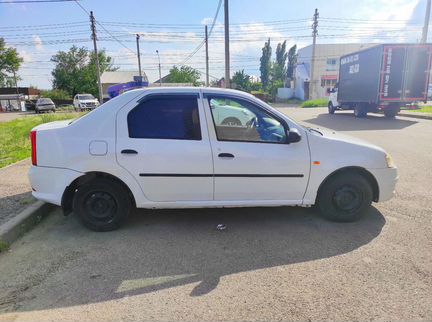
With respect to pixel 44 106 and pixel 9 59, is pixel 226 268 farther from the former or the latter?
pixel 9 59

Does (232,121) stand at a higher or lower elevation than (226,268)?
higher

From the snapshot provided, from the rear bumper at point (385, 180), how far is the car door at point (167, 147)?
216cm

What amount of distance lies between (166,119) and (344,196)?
2457 mm

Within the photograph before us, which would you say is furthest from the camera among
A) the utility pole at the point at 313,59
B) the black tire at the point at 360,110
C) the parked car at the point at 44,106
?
the utility pole at the point at 313,59

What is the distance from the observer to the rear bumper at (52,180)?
12.7ft

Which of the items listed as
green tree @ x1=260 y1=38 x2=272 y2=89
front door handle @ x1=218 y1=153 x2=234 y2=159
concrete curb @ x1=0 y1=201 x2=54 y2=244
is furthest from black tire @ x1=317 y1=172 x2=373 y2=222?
green tree @ x1=260 y1=38 x2=272 y2=89

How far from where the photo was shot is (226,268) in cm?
321

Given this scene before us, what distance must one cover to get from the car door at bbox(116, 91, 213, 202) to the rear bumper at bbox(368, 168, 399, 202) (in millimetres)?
2160

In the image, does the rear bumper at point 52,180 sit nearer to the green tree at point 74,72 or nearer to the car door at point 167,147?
the car door at point 167,147

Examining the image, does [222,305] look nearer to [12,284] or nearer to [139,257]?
[139,257]

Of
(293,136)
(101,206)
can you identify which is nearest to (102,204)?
(101,206)

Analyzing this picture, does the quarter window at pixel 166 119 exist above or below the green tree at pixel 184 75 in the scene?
below

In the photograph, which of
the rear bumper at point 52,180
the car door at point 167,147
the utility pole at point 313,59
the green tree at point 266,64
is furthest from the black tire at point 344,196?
the green tree at point 266,64

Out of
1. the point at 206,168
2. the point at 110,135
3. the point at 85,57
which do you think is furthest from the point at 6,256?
the point at 85,57
